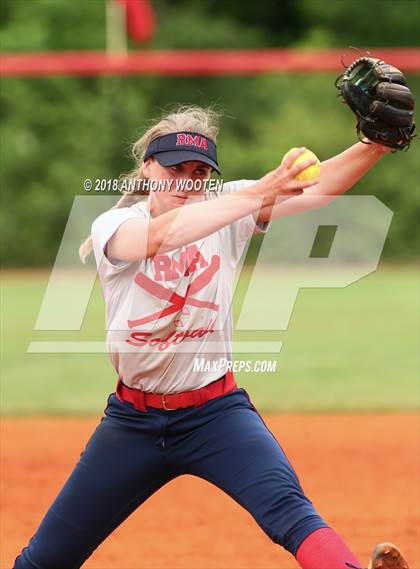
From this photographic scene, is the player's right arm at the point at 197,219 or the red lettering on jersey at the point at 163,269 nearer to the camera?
the player's right arm at the point at 197,219

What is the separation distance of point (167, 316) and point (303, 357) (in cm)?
757

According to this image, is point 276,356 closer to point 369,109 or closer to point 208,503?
point 208,503

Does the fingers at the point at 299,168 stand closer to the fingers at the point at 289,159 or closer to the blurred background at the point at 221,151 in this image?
the fingers at the point at 289,159

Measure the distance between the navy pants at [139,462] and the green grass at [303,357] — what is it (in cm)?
494

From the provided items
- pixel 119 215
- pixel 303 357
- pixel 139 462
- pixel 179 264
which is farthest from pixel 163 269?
pixel 303 357

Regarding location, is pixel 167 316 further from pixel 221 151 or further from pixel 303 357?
pixel 221 151

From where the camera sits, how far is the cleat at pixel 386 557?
290 centimetres

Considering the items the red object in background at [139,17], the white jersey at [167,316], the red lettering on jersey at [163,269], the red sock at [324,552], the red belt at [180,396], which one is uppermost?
the red object in background at [139,17]

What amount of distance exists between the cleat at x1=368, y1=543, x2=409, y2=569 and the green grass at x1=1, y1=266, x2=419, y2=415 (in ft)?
17.6

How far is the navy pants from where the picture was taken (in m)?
3.29

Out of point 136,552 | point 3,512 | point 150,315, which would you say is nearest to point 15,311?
point 3,512

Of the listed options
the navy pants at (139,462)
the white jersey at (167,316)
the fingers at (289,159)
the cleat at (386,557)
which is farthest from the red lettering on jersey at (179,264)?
the cleat at (386,557)

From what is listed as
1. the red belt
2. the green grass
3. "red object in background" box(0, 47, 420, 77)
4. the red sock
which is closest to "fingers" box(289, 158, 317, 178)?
the red belt

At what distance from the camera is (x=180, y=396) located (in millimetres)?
3377
